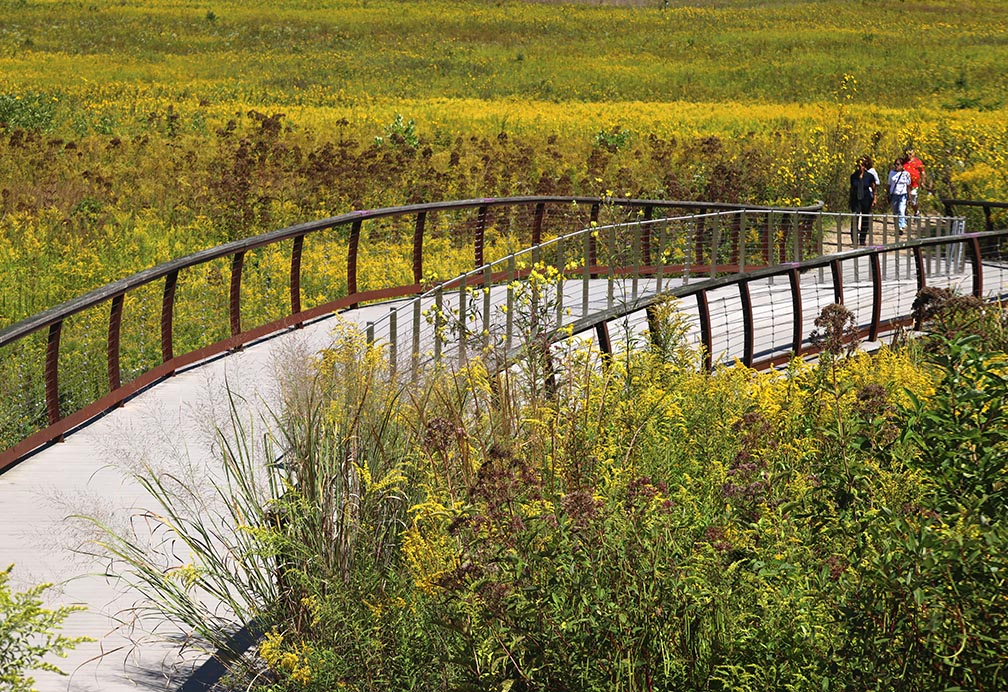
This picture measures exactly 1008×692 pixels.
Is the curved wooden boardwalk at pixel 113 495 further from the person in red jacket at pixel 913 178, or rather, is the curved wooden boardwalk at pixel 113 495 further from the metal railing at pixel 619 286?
the person in red jacket at pixel 913 178

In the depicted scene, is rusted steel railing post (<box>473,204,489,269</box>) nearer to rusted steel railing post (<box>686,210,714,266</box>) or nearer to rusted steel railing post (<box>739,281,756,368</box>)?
rusted steel railing post (<box>739,281,756,368</box>)

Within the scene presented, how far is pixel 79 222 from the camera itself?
19562 mm

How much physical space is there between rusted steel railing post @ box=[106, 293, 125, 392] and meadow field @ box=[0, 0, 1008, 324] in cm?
445

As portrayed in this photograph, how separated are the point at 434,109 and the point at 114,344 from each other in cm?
3960

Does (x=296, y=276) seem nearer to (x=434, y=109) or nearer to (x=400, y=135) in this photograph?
(x=400, y=135)

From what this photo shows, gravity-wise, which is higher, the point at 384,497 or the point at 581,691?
the point at 384,497

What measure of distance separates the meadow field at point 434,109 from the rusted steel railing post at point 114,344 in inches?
175

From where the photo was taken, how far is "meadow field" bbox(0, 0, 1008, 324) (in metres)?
21.2

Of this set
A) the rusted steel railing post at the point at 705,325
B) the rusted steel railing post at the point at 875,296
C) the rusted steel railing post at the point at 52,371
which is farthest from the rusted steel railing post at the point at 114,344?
the rusted steel railing post at the point at 875,296

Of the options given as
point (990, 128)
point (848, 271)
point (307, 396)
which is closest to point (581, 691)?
point (307, 396)

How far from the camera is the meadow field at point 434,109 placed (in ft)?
69.7

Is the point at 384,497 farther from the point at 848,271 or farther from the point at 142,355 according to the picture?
the point at 848,271

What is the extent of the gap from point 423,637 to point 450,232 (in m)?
15.5

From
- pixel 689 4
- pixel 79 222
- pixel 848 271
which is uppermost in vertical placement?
pixel 689 4
